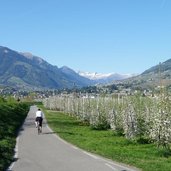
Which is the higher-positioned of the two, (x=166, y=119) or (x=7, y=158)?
(x=166, y=119)

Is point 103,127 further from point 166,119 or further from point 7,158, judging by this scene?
point 7,158

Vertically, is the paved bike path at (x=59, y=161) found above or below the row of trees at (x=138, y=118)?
below

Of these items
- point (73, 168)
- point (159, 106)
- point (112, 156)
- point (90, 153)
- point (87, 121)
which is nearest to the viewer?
point (73, 168)

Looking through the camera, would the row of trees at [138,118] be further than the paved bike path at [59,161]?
Yes

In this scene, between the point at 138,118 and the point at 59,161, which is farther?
the point at 138,118

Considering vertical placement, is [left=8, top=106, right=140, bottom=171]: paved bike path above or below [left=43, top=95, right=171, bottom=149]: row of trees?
below

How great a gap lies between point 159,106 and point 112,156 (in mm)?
4733

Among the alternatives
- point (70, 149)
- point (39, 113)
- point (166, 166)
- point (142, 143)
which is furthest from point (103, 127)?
point (166, 166)

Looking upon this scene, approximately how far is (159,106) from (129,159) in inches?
206

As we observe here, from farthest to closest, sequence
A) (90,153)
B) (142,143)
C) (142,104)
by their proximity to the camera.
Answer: (142,104)
(142,143)
(90,153)

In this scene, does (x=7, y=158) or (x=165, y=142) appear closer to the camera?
(x=7, y=158)

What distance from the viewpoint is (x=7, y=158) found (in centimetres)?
2045

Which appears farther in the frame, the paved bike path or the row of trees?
the row of trees

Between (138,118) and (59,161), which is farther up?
(138,118)
